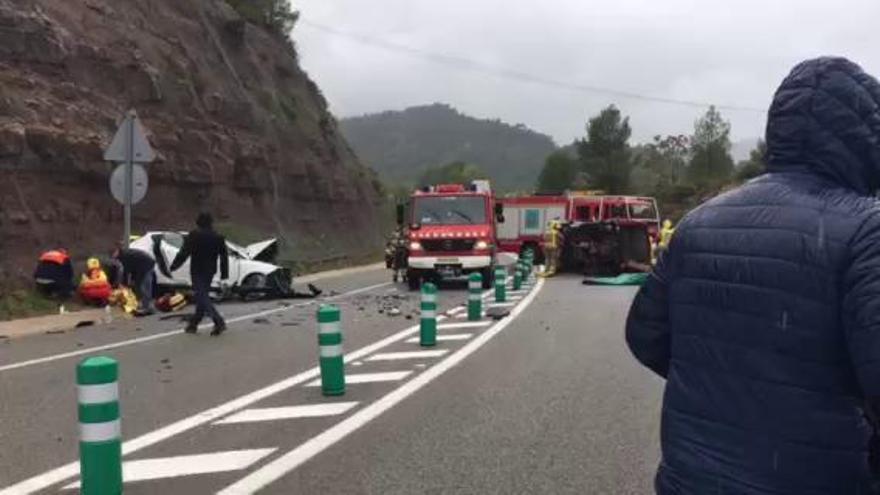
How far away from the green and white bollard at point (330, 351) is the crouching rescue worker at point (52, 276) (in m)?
12.3

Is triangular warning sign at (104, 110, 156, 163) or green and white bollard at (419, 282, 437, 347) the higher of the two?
triangular warning sign at (104, 110, 156, 163)

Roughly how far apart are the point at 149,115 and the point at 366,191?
27159mm

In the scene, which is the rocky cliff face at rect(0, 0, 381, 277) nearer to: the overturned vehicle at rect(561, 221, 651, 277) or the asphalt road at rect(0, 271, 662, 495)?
the asphalt road at rect(0, 271, 662, 495)

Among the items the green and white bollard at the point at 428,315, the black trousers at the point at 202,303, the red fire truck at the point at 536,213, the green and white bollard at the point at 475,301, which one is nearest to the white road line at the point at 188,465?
the green and white bollard at the point at 428,315

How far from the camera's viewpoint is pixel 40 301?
19859 millimetres

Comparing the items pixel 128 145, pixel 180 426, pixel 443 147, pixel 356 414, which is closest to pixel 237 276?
pixel 128 145

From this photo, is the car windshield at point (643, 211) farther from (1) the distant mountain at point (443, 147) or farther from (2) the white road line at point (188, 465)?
(1) the distant mountain at point (443, 147)

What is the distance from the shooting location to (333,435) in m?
8.04

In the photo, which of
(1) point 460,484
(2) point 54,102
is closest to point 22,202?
(2) point 54,102

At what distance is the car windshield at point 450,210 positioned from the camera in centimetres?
2770

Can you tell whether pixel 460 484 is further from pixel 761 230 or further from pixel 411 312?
pixel 411 312

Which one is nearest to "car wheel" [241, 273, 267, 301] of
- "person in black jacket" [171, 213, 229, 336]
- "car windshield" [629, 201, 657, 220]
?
"person in black jacket" [171, 213, 229, 336]

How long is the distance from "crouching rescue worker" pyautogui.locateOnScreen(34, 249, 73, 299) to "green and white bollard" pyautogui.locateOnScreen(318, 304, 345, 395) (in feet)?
40.4

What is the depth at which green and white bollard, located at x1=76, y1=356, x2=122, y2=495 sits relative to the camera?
5477mm
